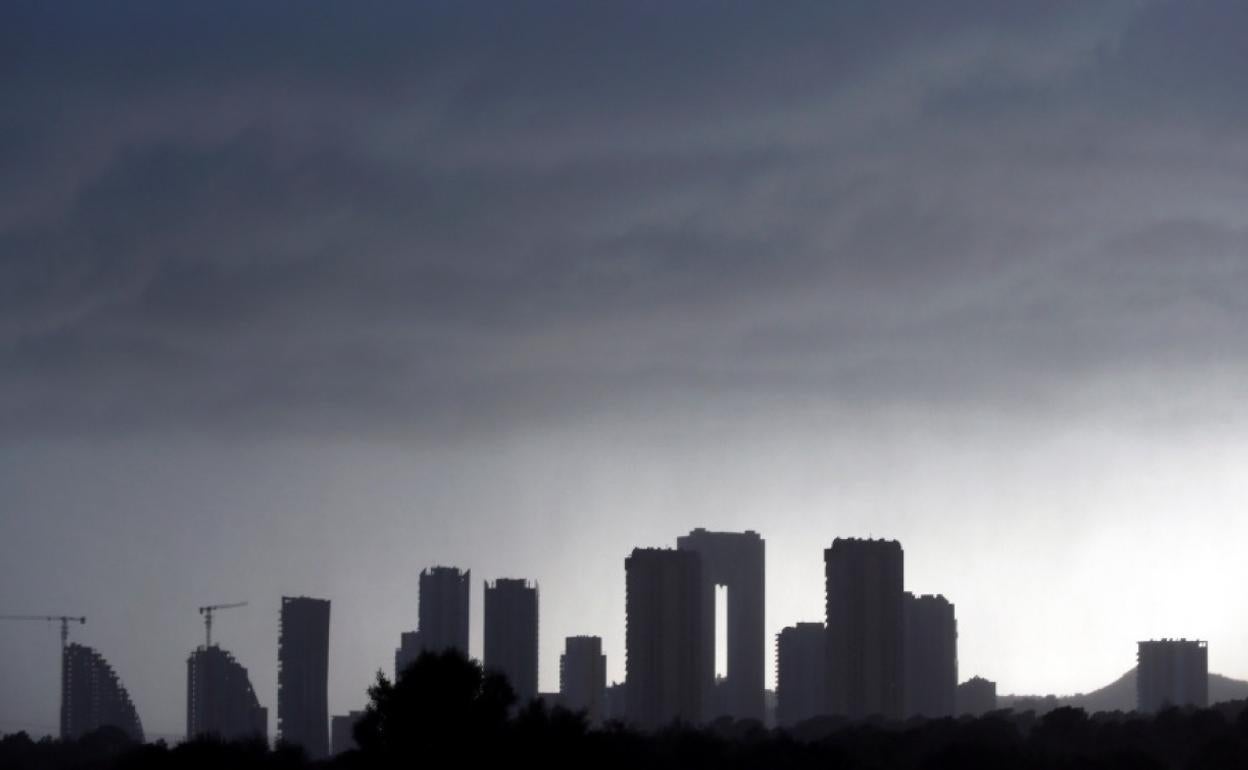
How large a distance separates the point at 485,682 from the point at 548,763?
33.2 feet

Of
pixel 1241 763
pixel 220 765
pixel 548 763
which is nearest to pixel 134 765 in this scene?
pixel 220 765

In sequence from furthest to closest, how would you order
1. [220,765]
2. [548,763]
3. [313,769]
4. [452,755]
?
[313,769]
[220,765]
[548,763]
[452,755]

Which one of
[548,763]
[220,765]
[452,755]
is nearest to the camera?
[452,755]

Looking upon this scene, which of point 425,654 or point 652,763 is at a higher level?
point 425,654

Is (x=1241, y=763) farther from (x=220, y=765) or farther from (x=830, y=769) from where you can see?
(x=220, y=765)

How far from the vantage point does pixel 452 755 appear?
121250 millimetres

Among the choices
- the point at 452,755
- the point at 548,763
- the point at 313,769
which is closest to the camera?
the point at 452,755

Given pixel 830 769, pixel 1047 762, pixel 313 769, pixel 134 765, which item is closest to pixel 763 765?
pixel 830 769

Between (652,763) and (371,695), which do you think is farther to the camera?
(652,763)

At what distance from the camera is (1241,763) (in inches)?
7825

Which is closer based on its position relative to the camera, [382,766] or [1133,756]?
[382,766]

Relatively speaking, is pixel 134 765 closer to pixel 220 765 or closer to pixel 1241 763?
pixel 220 765

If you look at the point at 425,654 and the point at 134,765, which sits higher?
the point at 425,654

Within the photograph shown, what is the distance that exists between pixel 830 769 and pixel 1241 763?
135ft
